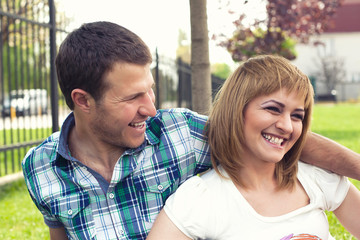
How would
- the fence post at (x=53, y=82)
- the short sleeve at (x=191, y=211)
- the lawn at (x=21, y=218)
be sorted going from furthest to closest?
the fence post at (x=53, y=82) → the lawn at (x=21, y=218) → the short sleeve at (x=191, y=211)

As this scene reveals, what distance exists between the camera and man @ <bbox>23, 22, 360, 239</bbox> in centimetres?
215

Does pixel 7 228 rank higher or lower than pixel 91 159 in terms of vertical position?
lower

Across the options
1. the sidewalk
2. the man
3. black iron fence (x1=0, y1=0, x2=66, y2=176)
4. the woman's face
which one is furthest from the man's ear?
the sidewalk

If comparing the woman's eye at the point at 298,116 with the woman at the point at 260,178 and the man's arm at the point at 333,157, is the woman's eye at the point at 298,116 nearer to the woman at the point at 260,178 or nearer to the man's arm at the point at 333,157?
the woman at the point at 260,178

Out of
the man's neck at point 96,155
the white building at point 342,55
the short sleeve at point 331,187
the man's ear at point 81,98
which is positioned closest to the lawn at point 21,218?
the short sleeve at point 331,187

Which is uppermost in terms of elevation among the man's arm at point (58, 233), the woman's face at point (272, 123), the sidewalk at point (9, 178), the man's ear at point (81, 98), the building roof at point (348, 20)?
the building roof at point (348, 20)

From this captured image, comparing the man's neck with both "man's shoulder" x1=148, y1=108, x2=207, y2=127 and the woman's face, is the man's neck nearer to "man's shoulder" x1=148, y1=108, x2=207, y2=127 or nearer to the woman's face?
"man's shoulder" x1=148, y1=108, x2=207, y2=127

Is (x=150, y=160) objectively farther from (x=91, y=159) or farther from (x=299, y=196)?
(x=299, y=196)

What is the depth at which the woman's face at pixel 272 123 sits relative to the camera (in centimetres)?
210

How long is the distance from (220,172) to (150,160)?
0.33 meters

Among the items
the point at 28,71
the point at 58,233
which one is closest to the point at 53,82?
the point at 28,71

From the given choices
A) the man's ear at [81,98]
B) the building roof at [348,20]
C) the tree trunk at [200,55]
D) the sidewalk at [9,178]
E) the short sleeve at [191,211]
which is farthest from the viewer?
the building roof at [348,20]

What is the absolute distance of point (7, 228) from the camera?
412 cm

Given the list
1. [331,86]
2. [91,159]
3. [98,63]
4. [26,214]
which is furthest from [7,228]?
[331,86]
